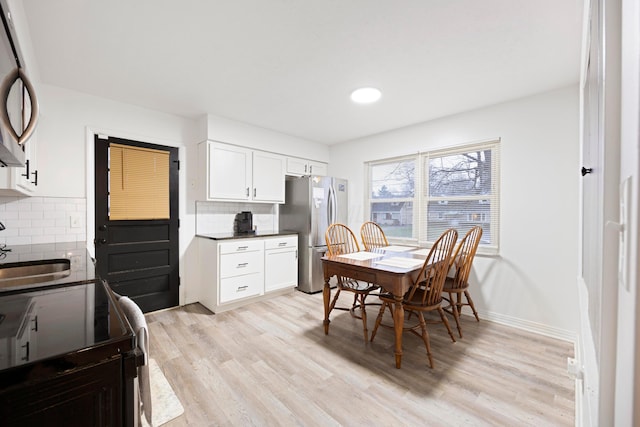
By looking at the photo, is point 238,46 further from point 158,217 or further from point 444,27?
point 158,217

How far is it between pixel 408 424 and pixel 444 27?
7.94ft

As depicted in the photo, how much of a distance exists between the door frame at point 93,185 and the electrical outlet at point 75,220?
2.1 inches

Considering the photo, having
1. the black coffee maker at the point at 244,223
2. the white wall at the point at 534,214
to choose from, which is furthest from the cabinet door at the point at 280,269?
the white wall at the point at 534,214

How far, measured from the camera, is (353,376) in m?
1.90

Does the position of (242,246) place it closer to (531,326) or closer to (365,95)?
(365,95)

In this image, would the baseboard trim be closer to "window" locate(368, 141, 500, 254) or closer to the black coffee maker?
"window" locate(368, 141, 500, 254)

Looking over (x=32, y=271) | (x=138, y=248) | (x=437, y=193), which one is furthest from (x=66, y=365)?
(x=437, y=193)

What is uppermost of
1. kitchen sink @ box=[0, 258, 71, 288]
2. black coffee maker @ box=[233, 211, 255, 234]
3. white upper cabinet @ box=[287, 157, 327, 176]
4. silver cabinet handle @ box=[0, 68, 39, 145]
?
Result: white upper cabinet @ box=[287, 157, 327, 176]

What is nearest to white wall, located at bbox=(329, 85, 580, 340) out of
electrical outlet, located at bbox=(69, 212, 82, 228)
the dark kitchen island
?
the dark kitchen island

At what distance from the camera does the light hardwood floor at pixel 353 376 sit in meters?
1.55

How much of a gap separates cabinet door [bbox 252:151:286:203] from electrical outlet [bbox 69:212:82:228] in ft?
6.02

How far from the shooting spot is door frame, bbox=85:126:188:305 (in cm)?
268

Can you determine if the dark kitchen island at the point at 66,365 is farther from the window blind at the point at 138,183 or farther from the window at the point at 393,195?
the window at the point at 393,195

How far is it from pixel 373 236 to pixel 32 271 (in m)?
3.31
